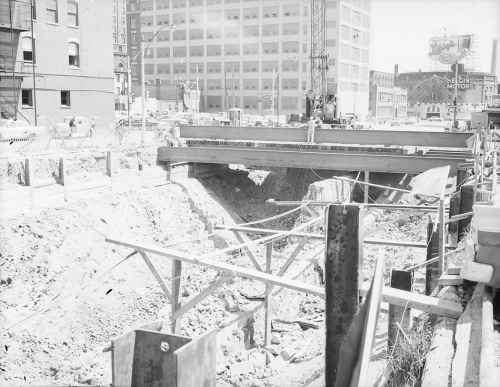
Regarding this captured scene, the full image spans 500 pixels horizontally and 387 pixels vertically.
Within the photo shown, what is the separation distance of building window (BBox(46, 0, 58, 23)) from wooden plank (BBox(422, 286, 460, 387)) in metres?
36.3

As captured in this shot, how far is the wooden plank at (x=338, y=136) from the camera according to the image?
1187 inches

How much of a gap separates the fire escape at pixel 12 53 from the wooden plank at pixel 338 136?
10.6m

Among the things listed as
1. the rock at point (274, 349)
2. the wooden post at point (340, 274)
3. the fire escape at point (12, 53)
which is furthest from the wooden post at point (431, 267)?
the fire escape at point (12, 53)

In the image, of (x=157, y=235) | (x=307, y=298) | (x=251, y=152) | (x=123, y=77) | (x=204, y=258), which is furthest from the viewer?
(x=123, y=77)

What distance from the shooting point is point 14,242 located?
62.3 feet

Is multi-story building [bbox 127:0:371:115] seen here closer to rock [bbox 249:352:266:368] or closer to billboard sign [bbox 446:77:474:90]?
billboard sign [bbox 446:77:474:90]

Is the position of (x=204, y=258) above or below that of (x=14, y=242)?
above

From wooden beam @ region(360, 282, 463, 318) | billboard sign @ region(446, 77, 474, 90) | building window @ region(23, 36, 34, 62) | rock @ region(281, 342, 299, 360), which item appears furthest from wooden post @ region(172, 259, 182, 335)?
billboard sign @ region(446, 77, 474, 90)

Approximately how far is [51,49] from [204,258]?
32.9m

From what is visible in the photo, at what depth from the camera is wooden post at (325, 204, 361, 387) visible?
6.50 metres

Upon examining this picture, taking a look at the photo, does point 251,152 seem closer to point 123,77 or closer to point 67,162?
point 67,162

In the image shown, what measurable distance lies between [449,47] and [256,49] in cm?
3415

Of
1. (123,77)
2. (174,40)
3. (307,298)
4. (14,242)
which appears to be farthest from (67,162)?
(174,40)

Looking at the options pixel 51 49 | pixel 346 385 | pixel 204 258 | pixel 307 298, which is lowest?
pixel 307 298
